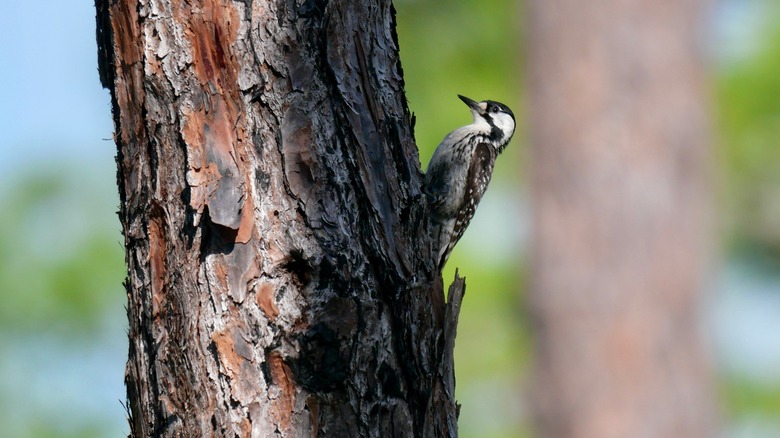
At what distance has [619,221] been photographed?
4.07m

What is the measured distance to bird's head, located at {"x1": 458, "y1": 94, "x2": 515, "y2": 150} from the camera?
6077mm

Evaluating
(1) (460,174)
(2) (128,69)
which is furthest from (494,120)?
(2) (128,69)

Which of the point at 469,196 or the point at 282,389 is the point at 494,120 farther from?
the point at 282,389

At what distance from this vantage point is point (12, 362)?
10.9m

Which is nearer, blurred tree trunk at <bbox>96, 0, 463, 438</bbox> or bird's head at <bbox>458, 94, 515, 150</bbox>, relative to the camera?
blurred tree trunk at <bbox>96, 0, 463, 438</bbox>

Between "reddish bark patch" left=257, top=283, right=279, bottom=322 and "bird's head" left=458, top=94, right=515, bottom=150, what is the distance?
12.6 ft

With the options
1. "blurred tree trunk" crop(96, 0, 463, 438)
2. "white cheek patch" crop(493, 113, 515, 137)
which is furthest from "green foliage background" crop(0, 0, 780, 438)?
"blurred tree trunk" crop(96, 0, 463, 438)

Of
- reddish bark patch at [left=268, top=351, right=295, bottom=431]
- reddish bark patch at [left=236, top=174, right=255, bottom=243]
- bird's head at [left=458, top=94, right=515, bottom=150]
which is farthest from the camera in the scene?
bird's head at [left=458, top=94, right=515, bottom=150]

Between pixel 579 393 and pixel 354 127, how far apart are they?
6.54 ft

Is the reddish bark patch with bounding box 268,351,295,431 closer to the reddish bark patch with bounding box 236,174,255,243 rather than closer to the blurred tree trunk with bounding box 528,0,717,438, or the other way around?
the reddish bark patch with bounding box 236,174,255,243

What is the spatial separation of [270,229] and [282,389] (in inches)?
16.1

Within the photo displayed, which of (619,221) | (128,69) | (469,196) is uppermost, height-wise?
(469,196)

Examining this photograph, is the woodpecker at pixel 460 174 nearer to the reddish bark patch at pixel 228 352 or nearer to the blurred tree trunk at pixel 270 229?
the blurred tree trunk at pixel 270 229

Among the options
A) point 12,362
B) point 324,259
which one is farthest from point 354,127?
point 12,362
